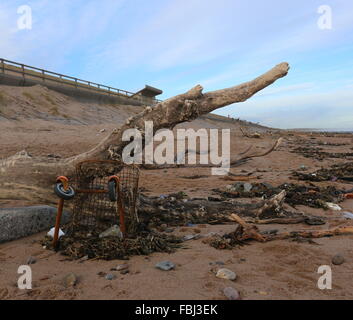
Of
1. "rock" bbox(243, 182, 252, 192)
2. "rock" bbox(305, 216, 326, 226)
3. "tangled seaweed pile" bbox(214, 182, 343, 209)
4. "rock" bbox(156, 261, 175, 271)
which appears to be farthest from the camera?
"rock" bbox(243, 182, 252, 192)

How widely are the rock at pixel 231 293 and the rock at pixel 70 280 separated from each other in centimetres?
122

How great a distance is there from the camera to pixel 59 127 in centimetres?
1559

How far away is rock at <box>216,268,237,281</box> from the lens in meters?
2.41

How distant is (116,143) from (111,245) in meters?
1.73

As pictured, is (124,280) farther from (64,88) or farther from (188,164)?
(64,88)

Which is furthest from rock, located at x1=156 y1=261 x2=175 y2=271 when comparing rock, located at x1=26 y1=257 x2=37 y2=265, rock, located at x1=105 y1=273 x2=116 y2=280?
rock, located at x1=26 y1=257 x2=37 y2=265

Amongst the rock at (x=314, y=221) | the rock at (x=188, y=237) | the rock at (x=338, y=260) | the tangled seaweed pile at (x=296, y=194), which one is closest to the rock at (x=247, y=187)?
the tangled seaweed pile at (x=296, y=194)

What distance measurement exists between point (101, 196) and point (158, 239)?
113cm

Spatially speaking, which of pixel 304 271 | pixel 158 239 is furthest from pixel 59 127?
pixel 304 271

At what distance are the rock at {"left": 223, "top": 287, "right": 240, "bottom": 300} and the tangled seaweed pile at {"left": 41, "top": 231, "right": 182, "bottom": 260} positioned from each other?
1013mm

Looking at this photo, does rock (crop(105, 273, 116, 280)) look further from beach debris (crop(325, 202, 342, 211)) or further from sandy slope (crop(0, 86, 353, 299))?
beach debris (crop(325, 202, 342, 211))

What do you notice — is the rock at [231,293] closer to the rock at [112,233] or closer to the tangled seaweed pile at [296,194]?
the rock at [112,233]

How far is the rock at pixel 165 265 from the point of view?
2621 millimetres

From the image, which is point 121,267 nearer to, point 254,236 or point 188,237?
point 188,237
